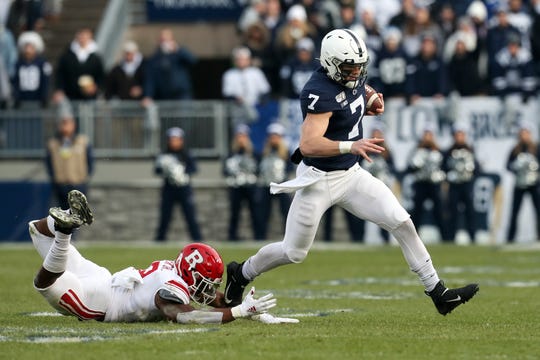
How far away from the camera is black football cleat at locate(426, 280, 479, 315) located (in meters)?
8.67

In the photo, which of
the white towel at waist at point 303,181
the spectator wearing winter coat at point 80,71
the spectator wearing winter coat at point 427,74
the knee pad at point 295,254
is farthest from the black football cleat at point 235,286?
the spectator wearing winter coat at point 80,71

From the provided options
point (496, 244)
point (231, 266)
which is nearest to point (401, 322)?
point (231, 266)

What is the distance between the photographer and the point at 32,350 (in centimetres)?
703

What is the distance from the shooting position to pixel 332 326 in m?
8.34

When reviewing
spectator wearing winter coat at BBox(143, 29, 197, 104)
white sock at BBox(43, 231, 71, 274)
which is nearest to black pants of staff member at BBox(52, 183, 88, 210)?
spectator wearing winter coat at BBox(143, 29, 197, 104)

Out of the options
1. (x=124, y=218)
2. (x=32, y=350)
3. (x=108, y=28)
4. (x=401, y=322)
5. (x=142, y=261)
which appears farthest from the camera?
(x=108, y=28)

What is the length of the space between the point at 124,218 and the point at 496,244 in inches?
212

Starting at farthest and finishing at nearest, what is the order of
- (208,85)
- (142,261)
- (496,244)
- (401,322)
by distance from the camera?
1. (208,85)
2. (496,244)
3. (142,261)
4. (401,322)

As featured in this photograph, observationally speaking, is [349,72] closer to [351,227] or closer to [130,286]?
[130,286]

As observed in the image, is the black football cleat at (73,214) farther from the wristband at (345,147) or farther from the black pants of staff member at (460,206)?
the black pants of staff member at (460,206)

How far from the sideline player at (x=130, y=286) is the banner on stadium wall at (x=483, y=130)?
1054 centimetres

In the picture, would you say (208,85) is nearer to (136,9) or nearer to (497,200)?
(136,9)

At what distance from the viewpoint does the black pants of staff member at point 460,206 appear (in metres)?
18.3

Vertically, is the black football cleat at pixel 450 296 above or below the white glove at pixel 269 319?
above
